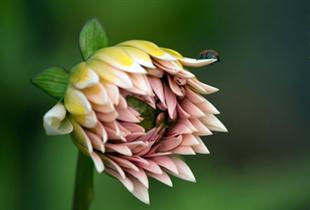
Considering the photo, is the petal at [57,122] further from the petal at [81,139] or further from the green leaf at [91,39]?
the green leaf at [91,39]

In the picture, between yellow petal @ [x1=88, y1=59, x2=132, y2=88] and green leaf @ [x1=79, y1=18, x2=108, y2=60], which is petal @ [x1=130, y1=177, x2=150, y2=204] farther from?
green leaf @ [x1=79, y1=18, x2=108, y2=60]

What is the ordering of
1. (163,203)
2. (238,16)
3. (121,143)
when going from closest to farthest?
(121,143), (163,203), (238,16)

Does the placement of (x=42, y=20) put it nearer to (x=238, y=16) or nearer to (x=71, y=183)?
(x=71, y=183)

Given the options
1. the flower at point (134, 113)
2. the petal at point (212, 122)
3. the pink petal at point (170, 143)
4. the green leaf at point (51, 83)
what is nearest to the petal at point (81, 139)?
the flower at point (134, 113)

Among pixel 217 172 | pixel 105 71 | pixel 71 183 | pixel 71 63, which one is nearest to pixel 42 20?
pixel 71 63

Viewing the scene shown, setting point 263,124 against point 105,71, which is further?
point 263,124

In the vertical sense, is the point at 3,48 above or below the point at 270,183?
above
